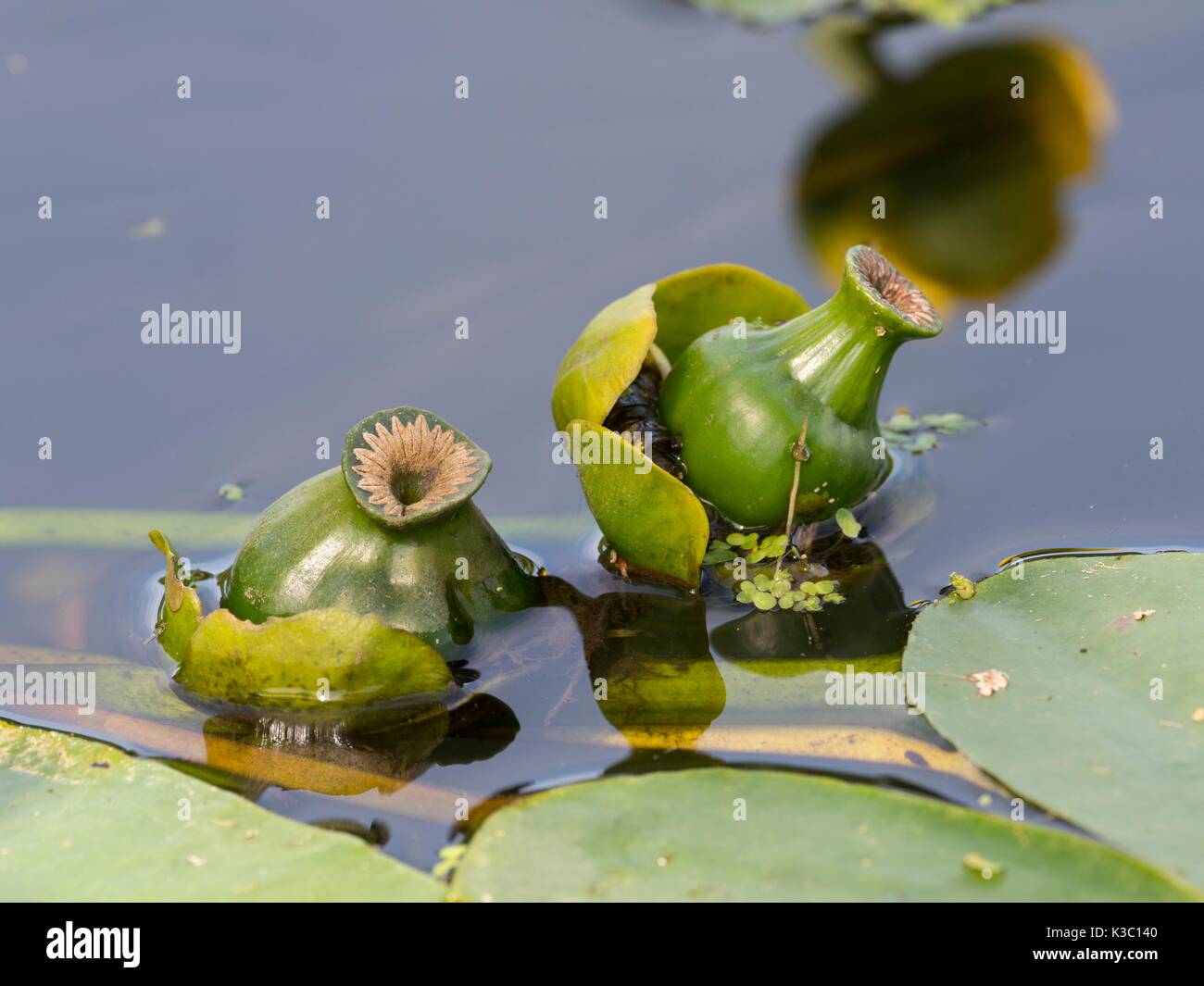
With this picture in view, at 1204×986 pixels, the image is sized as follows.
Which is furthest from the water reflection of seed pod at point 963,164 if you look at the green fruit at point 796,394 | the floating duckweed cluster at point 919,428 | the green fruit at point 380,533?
the green fruit at point 380,533

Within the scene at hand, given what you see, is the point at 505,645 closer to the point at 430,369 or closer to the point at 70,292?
the point at 430,369

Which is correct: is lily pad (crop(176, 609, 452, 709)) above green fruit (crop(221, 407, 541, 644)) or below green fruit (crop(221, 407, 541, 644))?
below

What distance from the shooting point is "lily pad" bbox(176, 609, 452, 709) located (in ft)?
7.82

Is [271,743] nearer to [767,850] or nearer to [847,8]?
[767,850]

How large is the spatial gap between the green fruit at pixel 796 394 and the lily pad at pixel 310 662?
82 centimetres

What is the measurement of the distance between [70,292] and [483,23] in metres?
2.34

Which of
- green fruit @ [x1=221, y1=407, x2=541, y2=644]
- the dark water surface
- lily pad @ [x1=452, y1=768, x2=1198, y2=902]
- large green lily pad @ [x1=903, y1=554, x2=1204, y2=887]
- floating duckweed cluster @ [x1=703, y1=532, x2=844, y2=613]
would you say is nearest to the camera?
lily pad @ [x1=452, y1=768, x2=1198, y2=902]

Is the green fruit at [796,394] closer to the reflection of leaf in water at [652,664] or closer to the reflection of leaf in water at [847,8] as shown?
the reflection of leaf in water at [652,664]

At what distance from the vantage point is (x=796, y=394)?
9.10 feet

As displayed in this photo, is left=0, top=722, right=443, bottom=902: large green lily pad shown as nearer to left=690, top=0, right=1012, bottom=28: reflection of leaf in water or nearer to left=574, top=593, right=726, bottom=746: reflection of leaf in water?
left=574, top=593, right=726, bottom=746: reflection of leaf in water

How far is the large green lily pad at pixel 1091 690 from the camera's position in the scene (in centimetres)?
208

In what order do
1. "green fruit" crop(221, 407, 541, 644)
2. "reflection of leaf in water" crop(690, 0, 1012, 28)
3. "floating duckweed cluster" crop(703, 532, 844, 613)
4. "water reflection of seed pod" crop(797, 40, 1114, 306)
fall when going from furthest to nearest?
1. "reflection of leaf in water" crop(690, 0, 1012, 28)
2. "water reflection of seed pod" crop(797, 40, 1114, 306)
3. "floating duckweed cluster" crop(703, 532, 844, 613)
4. "green fruit" crop(221, 407, 541, 644)

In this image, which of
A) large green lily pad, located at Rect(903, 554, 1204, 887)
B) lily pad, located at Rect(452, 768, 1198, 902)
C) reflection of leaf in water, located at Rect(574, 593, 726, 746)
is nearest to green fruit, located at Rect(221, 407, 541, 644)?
reflection of leaf in water, located at Rect(574, 593, 726, 746)

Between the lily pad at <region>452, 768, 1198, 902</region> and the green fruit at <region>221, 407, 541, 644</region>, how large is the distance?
0.59 meters
